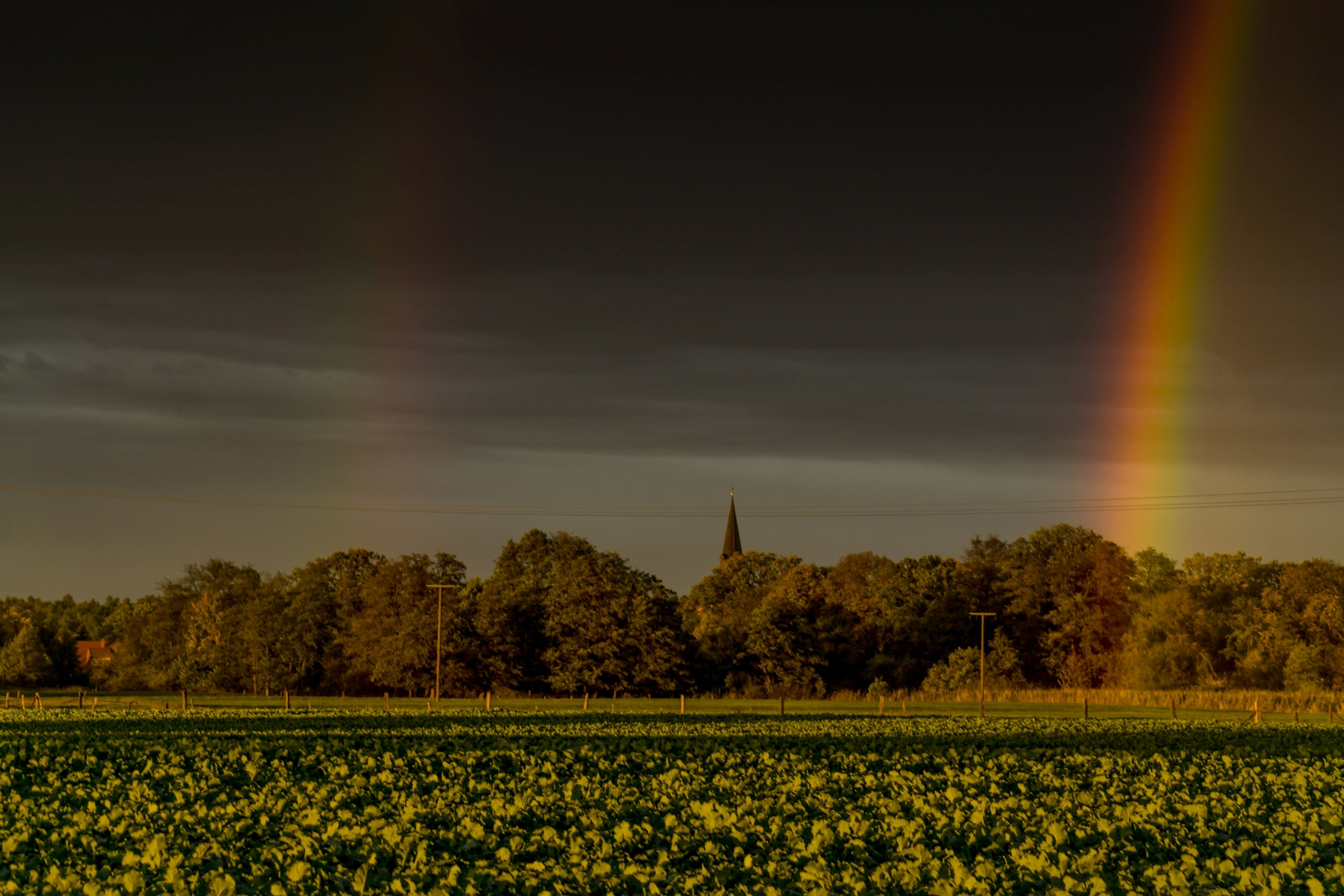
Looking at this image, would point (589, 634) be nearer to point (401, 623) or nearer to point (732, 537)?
point (401, 623)

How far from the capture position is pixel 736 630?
102 m

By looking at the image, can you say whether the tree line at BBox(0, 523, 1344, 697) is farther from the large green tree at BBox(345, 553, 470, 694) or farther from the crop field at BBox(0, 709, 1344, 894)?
the crop field at BBox(0, 709, 1344, 894)

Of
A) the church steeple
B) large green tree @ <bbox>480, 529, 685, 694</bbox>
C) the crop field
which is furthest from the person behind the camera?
the church steeple

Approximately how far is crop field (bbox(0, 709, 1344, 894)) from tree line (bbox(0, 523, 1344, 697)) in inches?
2277

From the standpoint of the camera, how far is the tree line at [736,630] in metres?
93.8

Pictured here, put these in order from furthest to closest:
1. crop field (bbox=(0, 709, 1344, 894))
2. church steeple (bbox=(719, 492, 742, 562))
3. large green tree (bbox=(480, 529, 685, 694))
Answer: church steeple (bbox=(719, 492, 742, 562)), large green tree (bbox=(480, 529, 685, 694)), crop field (bbox=(0, 709, 1344, 894))

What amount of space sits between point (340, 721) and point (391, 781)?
27.5 metres

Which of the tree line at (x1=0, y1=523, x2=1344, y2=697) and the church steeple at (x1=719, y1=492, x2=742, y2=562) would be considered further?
the church steeple at (x1=719, y1=492, x2=742, y2=562)

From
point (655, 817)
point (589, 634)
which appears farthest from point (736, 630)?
point (655, 817)

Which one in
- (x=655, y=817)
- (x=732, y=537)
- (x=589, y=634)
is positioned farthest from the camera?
(x=732, y=537)

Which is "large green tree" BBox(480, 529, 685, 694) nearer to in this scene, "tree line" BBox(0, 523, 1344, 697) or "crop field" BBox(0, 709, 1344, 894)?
"tree line" BBox(0, 523, 1344, 697)

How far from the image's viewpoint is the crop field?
13.7 metres

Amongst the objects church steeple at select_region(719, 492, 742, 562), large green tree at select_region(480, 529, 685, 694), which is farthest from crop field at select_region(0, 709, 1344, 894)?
church steeple at select_region(719, 492, 742, 562)

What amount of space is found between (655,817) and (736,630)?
274 ft
